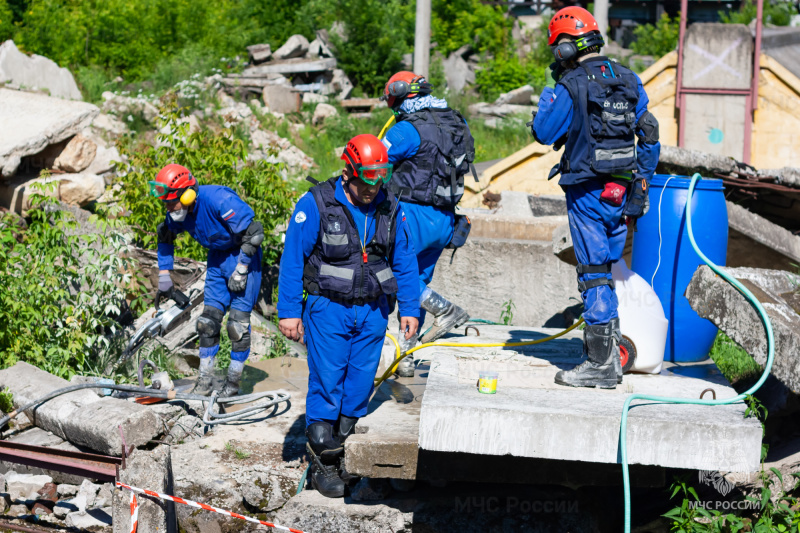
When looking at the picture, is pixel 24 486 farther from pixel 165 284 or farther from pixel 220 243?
pixel 220 243

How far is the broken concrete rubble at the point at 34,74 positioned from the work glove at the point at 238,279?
759 cm

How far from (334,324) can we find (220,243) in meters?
1.82

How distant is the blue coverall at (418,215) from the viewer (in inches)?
207

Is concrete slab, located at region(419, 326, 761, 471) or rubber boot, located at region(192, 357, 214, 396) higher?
concrete slab, located at region(419, 326, 761, 471)

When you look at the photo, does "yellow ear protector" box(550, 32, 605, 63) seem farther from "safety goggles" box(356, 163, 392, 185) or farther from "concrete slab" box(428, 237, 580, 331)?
"concrete slab" box(428, 237, 580, 331)

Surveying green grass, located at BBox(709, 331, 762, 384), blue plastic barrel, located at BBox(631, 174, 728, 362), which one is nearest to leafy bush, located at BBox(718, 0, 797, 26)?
green grass, located at BBox(709, 331, 762, 384)

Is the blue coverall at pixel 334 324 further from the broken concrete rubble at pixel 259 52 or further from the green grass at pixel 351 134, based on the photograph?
the broken concrete rubble at pixel 259 52

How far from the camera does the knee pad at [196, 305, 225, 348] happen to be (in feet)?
18.9

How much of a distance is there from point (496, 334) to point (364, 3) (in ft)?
41.8

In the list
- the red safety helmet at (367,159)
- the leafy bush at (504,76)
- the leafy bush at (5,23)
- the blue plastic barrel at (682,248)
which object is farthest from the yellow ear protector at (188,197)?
the leafy bush at (504,76)

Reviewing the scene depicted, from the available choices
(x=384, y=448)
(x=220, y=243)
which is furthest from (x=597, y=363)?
(x=220, y=243)

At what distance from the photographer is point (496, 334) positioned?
557cm

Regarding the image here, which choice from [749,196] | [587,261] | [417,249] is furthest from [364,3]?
[587,261]

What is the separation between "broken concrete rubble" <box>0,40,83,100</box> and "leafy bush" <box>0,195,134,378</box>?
20.7 ft
